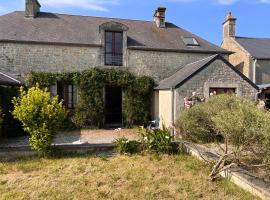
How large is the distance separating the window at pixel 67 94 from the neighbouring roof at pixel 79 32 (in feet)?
7.74

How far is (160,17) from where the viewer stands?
1823 centimetres

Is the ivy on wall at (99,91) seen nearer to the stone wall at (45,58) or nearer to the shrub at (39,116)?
the stone wall at (45,58)

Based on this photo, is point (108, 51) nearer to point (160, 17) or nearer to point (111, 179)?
point (160, 17)

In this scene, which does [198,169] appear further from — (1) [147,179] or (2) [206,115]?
(2) [206,115]

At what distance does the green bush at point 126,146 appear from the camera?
8.29m

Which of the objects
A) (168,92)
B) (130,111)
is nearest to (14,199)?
(168,92)

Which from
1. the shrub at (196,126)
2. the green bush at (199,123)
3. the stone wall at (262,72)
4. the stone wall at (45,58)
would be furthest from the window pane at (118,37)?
the stone wall at (262,72)

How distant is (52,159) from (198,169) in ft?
13.0

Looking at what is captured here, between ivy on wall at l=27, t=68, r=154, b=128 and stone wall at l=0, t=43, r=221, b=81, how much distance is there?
507mm

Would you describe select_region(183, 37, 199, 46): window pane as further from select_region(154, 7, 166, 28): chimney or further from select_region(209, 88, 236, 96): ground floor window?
select_region(209, 88, 236, 96): ground floor window

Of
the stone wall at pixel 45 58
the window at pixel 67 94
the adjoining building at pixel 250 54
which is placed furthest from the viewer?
the adjoining building at pixel 250 54

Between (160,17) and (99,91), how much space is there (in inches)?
280

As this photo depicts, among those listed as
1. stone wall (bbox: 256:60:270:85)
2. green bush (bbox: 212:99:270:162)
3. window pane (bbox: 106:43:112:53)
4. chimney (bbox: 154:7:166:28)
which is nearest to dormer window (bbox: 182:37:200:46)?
chimney (bbox: 154:7:166:28)

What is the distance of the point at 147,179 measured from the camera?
620 cm
